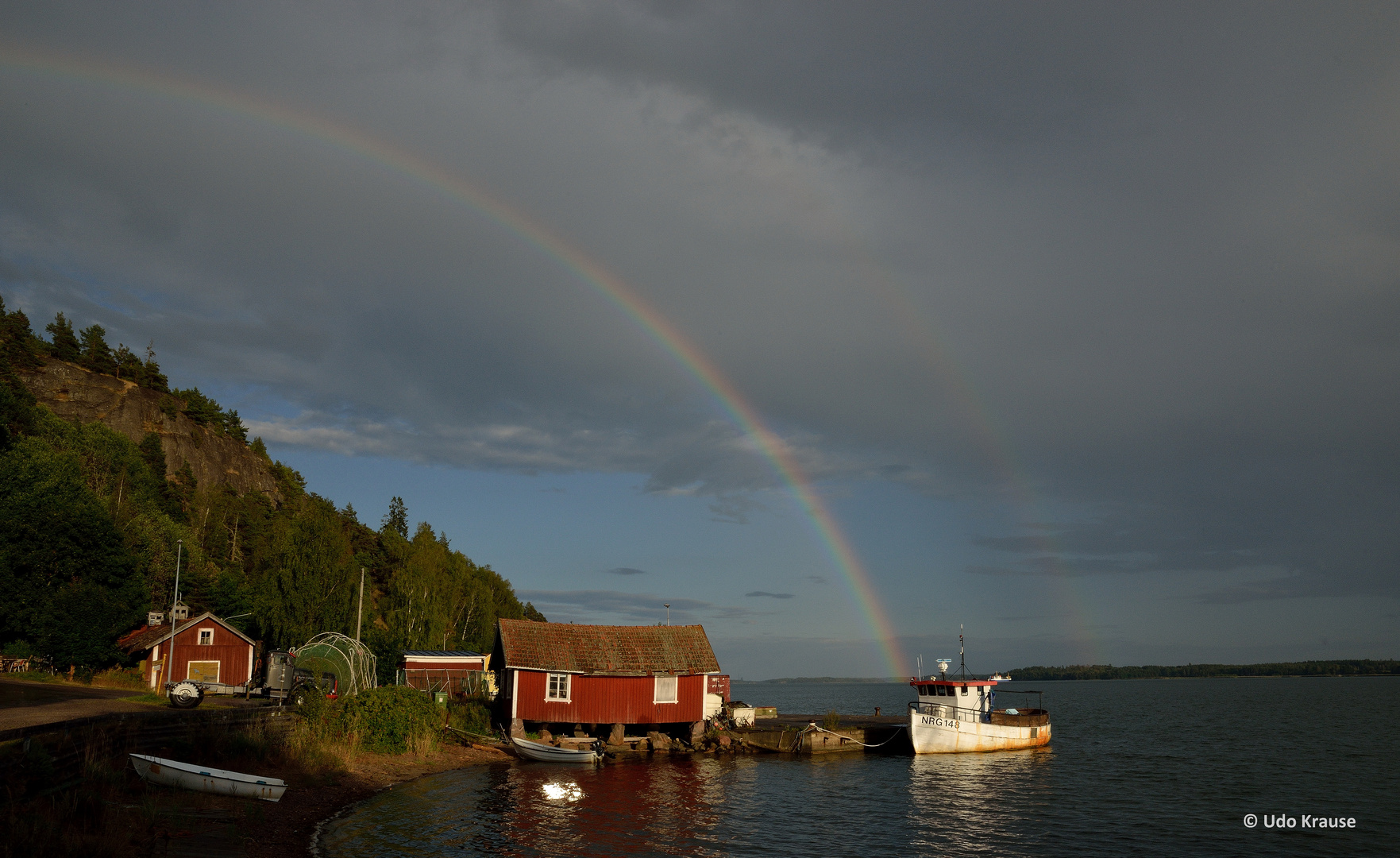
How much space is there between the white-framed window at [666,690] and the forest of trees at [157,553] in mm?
28400

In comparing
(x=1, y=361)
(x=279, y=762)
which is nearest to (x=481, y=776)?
(x=279, y=762)

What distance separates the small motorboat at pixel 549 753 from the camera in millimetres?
45781

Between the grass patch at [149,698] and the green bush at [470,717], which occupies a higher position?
the grass patch at [149,698]

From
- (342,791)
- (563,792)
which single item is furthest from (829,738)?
(342,791)

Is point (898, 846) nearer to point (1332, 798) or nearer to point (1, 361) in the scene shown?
point (1332, 798)

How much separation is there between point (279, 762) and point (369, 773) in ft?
15.7

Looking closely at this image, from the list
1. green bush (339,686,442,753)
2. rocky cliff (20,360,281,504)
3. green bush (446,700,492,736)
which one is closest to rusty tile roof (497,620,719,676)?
green bush (446,700,492,736)

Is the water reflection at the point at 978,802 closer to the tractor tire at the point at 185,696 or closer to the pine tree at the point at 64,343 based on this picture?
the tractor tire at the point at 185,696

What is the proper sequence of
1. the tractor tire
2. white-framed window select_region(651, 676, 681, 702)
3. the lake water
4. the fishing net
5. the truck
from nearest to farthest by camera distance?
the lake water
the tractor tire
the truck
the fishing net
white-framed window select_region(651, 676, 681, 702)

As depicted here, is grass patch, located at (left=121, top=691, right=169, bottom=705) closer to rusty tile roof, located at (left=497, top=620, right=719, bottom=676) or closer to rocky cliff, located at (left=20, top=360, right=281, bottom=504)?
rusty tile roof, located at (left=497, top=620, right=719, bottom=676)

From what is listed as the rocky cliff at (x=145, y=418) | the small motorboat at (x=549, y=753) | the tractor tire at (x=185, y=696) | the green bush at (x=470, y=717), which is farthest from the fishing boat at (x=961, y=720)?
the rocky cliff at (x=145, y=418)

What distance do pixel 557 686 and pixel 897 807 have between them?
21.3 metres

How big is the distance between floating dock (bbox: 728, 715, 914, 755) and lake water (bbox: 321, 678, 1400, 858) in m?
1.02

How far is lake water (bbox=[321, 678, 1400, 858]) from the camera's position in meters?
28.6
